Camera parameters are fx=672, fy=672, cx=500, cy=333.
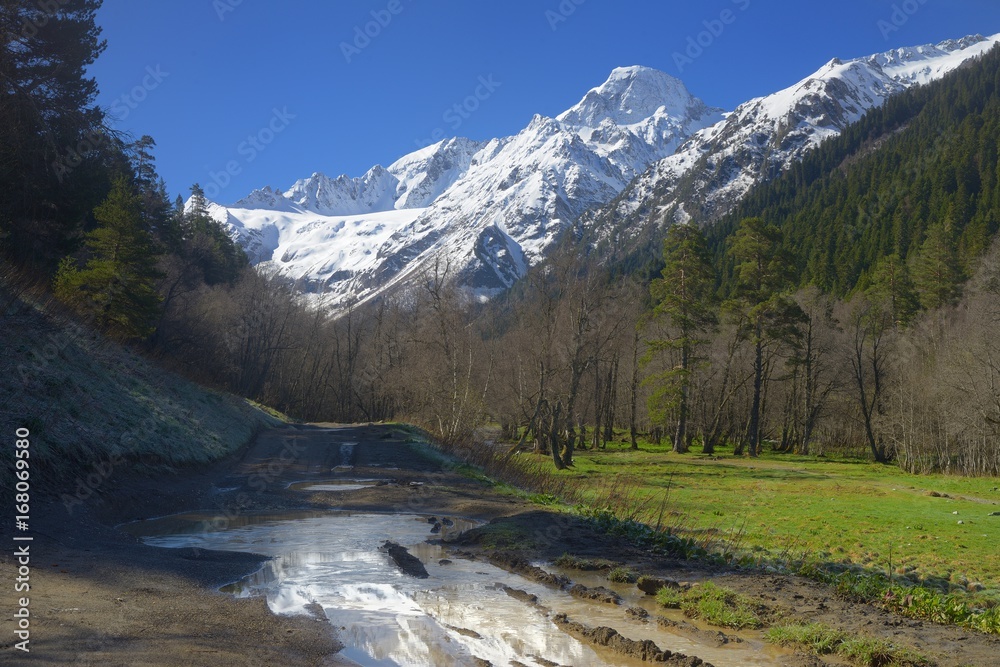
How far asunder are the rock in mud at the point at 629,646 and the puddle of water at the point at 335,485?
45.2 feet

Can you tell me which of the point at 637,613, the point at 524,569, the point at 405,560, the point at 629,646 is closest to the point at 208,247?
the point at 405,560

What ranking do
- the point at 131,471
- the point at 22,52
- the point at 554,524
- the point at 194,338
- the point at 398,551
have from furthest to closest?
1. the point at 194,338
2. the point at 22,52
3. the point at 131,471
4. the point at 554,524
5. the point at 398,551

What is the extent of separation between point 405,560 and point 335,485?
11014 millimetres

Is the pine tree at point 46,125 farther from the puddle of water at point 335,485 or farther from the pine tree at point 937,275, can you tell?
the pine tree at point 937,275

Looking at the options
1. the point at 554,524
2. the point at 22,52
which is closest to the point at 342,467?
the point at 554,524

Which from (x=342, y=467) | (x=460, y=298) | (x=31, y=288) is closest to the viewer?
(x=31, y=288)

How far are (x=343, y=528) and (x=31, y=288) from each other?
47.5ft

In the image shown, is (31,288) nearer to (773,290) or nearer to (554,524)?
(554,524)

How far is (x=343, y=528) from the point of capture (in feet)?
47.7

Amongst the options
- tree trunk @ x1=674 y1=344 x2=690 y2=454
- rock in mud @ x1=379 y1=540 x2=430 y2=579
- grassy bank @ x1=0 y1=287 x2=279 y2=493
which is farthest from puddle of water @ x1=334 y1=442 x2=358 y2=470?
tree trunk @ x1=674 y1=344 x2=690 y2=454

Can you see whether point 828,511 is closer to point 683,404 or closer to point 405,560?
point 405,560

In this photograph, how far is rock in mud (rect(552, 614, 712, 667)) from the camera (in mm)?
7055

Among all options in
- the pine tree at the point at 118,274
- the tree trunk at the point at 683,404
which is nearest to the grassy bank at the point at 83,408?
the pine tree at the point at 118,274

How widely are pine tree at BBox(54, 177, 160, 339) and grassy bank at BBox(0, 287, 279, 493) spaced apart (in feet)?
6.68
